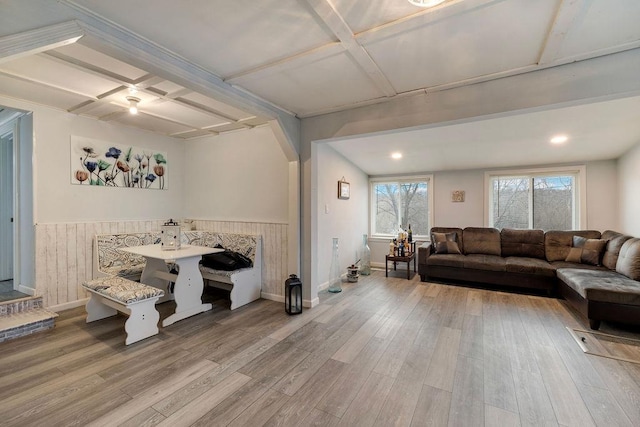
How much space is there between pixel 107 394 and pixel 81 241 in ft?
8.21

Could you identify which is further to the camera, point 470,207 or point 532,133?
point 470,207

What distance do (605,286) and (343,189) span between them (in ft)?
10.9

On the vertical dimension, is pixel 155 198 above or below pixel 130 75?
below

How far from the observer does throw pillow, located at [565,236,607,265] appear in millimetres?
3879

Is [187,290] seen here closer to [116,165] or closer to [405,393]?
[116,165]

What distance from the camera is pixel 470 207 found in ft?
17.0

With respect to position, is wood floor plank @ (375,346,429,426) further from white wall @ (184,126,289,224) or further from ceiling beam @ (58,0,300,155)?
ceiling beam @ (58,0,300,155)

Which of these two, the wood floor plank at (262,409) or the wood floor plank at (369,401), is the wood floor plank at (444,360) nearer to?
the wood floor plank at (369,401)

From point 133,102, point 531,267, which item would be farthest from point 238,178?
point 531,267

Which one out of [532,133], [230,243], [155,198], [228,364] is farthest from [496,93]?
[155,198]

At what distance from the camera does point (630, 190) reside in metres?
3.78

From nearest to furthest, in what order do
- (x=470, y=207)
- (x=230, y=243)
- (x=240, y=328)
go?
(x=240, y=328) < (x=230, y=243) < (x=470, y=207)

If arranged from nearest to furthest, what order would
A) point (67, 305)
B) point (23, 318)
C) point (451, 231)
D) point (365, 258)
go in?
1. point (23, 318)
2. point (67, 305)
3. point (451, 231)
4. point (365, 258)

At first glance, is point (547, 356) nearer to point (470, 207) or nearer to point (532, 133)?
point (532, 133)
